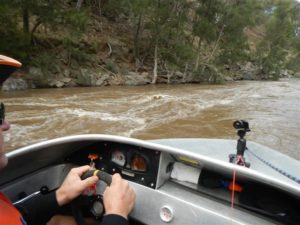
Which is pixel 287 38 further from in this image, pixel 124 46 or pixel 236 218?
pixel 236 218

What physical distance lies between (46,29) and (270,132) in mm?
15014

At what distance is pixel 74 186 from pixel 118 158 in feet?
1.17

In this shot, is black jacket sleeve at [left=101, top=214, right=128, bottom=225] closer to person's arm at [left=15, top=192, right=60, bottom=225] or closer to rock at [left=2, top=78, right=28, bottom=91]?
person's arm at [left=15, top=192, right=60, bottom=225]

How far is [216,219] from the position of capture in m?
1.52

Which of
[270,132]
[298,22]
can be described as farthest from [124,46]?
[298,22]

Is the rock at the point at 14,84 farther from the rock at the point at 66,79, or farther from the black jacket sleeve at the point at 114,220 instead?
the black jacket sleeve at the point at 114,220

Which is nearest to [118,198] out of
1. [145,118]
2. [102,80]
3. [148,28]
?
[145,118]

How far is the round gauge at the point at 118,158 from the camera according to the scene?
189 centimetres

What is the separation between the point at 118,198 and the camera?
4.58 ft

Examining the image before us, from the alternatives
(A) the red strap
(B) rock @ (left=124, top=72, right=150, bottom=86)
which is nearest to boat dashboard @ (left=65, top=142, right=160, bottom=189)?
(A) the red strap

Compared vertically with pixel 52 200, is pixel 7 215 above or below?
above

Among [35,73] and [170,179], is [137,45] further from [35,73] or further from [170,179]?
[170,179]

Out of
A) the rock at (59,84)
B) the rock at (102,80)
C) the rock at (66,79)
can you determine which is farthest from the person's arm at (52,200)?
the rock at (102,80)

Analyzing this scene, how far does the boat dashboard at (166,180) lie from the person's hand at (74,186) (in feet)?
0.90
